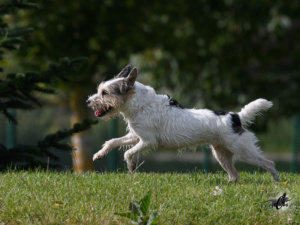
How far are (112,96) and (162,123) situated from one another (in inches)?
29.5

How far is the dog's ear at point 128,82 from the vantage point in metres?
7.04

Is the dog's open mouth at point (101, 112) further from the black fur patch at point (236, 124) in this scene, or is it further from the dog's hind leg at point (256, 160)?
the dog's hind leg at point (256, 160)

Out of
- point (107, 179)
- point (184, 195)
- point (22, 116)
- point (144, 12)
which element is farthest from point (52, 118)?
point (184, 195)

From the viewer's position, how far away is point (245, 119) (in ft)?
24.0

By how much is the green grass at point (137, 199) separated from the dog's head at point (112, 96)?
2.88ft

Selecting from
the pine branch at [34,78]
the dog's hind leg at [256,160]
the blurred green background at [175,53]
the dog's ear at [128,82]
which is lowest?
the dog's hind leg at [256,160]

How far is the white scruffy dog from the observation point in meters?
7.05

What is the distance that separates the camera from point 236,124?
282 inches

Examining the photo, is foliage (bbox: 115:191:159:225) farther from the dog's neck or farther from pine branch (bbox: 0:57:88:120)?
pine branch (bbox: 0:57:88:120)

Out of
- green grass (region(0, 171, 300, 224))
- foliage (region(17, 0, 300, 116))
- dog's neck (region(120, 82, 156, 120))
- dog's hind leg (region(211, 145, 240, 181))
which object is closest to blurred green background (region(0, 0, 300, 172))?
foliage (region(17, 0, 300, 116))

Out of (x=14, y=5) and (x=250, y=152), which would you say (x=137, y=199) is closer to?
(x=250, y=152)

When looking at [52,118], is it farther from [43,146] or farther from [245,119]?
[245,119]

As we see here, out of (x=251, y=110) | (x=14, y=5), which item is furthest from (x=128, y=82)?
(x=14, y=5)

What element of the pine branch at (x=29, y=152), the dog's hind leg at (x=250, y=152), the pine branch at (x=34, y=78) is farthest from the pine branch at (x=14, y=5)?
the dog's hind leg at (x=250, y=152)
